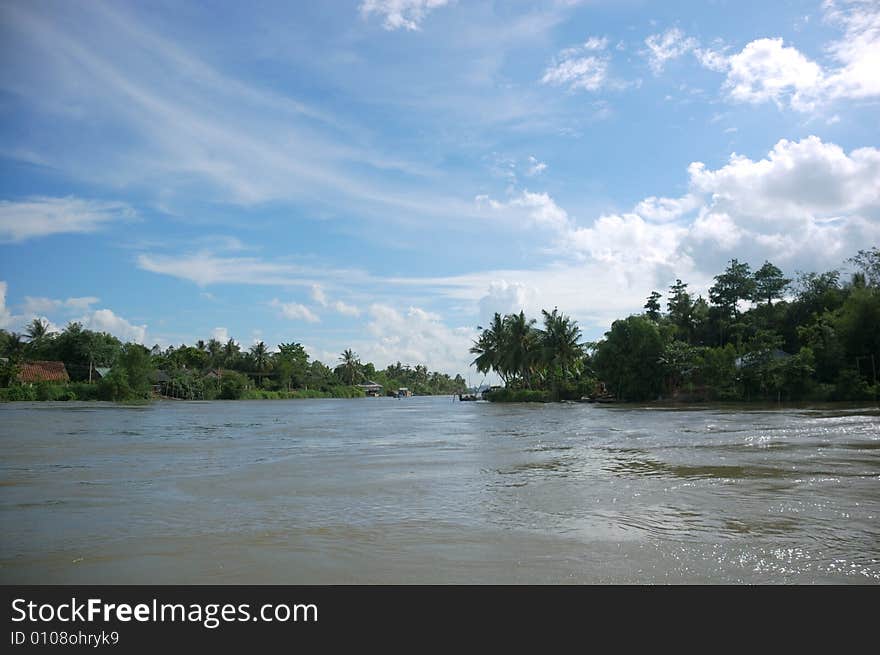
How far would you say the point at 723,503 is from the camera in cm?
727

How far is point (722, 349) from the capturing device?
44.2m

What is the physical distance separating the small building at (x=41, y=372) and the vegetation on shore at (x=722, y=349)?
42.4 meters

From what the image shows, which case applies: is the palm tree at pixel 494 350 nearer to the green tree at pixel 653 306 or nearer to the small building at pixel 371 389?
the green tree at pixel 653 306

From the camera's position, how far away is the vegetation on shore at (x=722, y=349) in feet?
123

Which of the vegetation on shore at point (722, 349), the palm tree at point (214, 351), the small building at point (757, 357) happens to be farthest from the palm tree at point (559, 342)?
the palm tree at point (214, 351)

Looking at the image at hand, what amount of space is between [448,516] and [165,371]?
249 feet

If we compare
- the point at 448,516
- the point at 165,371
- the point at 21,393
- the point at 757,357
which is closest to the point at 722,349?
the point at 757,357

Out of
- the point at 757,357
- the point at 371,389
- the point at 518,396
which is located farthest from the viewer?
the point at 371,389

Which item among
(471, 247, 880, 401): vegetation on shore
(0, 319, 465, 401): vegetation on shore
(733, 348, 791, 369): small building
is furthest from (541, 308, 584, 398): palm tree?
(0, 319, 465, 401): vegetation on shore

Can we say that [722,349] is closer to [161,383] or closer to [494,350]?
[494,350]

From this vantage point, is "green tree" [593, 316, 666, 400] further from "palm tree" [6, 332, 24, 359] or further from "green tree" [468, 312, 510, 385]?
"palm tree" [6, 332, 24, 359]
